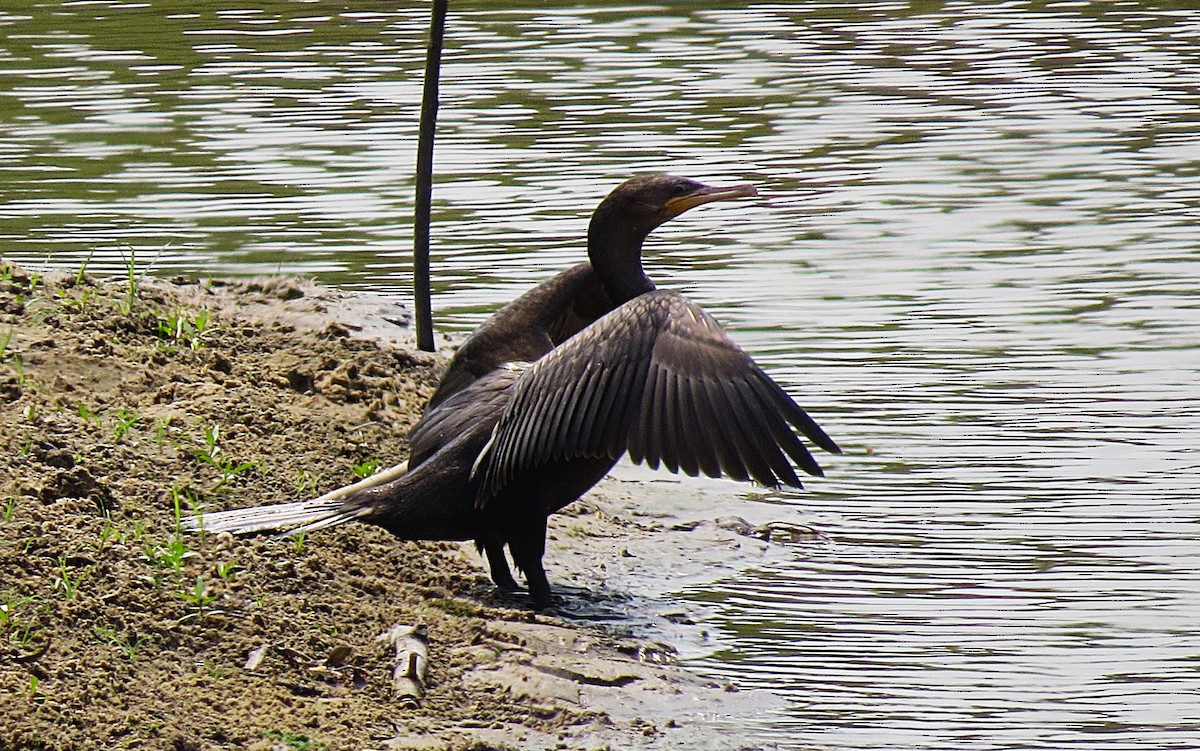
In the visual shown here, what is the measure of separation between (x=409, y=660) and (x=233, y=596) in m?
0.56

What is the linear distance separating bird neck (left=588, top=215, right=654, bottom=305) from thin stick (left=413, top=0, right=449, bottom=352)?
72.5 inches

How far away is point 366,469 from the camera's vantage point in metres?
6.29

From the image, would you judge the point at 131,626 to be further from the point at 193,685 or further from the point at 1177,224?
the point at 1177,224

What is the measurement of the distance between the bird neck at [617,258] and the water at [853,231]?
107 cm

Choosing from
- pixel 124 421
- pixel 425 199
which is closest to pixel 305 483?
pixel 124 421

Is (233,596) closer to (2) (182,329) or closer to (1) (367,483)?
(1) (367,483)

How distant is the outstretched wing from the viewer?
198 inches

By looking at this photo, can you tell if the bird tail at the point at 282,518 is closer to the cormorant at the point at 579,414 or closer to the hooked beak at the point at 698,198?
the cormorant at the point at 579,414

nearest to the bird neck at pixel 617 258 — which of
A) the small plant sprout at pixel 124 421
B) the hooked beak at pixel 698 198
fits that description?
the hooked beak at pixel 698 198

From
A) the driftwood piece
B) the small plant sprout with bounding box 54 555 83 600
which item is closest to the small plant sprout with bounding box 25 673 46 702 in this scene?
the small plant sprout with bounding box 54 555 83 600

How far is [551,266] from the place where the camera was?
9.65 m

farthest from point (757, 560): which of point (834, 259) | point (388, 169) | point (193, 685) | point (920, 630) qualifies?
point (388, 169)

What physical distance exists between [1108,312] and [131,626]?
5496 mm

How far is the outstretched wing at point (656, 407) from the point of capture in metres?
5.03
